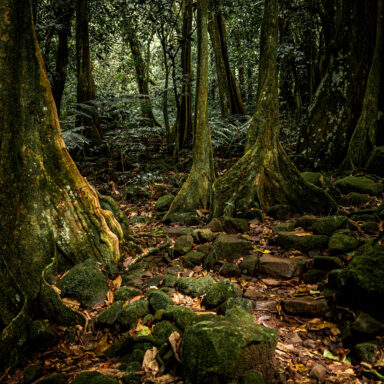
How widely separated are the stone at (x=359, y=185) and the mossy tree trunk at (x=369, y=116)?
1.00m

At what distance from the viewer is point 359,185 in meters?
6.19

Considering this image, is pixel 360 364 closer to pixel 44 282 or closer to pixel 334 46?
pixel 44 282

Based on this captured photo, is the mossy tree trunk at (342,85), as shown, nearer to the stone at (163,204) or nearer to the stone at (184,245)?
the stone at (163,204)

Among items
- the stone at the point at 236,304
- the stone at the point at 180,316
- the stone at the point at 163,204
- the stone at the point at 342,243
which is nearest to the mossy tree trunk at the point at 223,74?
the stone at the point at 163,204

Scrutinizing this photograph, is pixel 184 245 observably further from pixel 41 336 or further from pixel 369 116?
pixel 369 116

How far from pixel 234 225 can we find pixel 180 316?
2.69 m

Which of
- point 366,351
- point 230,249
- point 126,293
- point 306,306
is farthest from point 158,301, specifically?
point 366,351

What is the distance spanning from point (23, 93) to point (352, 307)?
178 inches

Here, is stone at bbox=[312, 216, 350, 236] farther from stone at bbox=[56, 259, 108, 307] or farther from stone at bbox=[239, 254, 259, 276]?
stone at bbox=[56, 259, 108, 307]

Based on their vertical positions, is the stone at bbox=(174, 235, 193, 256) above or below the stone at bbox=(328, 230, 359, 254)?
below

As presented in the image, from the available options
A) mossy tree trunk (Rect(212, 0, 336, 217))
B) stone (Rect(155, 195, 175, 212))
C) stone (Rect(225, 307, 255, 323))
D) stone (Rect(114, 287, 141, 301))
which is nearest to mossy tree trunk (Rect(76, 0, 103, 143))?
stone (Rect(155, 195, 175, 212))

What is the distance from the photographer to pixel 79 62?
9602 mm

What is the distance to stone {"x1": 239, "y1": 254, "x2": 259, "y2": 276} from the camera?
13.6 feet

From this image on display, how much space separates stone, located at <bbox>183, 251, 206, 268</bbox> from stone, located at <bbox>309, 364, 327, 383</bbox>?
2385 mm
